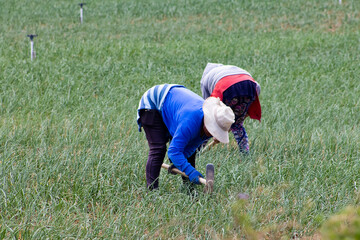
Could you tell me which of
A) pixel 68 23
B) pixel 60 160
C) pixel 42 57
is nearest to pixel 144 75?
pixel 42 57

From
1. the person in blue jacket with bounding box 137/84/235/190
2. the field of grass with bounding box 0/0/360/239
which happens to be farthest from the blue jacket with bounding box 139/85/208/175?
the field of grass with bounding box 0/0/360/239

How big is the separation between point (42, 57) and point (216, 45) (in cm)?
400

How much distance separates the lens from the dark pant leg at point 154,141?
3180 mm

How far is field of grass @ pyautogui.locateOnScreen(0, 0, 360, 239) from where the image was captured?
114 inches

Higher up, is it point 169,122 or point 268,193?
point 169,122

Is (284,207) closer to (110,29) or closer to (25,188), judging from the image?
(25,188)

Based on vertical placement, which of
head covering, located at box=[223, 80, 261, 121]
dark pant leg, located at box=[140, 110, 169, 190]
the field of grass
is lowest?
the field of grass

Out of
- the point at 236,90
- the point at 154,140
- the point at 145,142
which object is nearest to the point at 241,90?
the point at 236,90

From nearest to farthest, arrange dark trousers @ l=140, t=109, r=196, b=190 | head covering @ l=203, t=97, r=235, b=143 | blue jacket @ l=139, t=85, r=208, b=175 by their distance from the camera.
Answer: head covering @ l=203, t=97, r=235, b=143 < blue jacket @ l=139, t=85, r=208, b=175 < dark trousers @ l=140, t=109, r=196, b=190

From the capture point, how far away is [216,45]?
1040cm

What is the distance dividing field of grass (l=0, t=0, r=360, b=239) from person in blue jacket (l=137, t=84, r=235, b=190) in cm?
28

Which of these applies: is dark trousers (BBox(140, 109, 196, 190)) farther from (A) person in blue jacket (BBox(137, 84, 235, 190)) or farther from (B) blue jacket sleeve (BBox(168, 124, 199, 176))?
(B) blue jacket sleeve (BBox(168, 124, 199, 176))

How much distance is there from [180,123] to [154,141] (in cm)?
43

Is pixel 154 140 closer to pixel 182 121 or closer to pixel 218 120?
pixel 182 121
